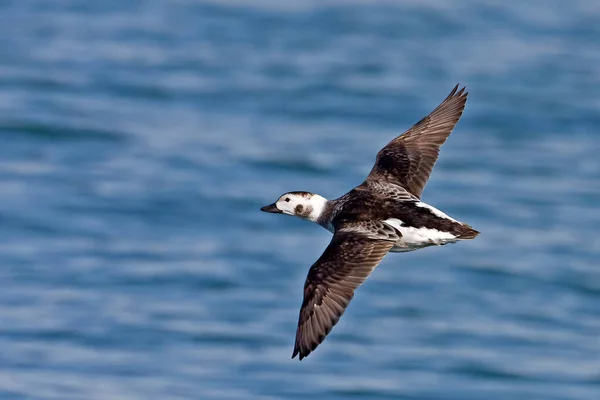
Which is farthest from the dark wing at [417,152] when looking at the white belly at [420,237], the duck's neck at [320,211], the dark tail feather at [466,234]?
the dark tail feather at [466,234]

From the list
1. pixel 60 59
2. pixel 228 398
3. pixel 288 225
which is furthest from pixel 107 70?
pixel 228 398

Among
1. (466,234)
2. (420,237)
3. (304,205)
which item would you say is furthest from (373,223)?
(304,205)

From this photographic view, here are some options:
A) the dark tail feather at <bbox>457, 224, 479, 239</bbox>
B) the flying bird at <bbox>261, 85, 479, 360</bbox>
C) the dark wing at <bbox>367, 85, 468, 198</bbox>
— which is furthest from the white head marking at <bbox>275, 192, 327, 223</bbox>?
the dark tail feather at <bbox>457, 224, 479, 239</bbox>

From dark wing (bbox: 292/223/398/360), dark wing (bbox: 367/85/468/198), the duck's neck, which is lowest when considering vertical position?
dark wing (bbox: 292/223/398/360)

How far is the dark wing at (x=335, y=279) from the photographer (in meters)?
6.60

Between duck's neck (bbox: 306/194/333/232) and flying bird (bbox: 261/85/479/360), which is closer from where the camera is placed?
flying bird (bbox: 261/85/479/360)

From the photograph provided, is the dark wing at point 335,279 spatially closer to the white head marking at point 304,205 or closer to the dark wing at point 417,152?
the white head marking at point 304,205

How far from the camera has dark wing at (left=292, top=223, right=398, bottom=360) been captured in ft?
21.7

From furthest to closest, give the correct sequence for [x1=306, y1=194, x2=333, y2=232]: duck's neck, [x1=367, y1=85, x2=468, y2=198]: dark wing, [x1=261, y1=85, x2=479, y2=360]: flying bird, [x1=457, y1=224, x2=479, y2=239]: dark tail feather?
[x1=367, y1=85, x2=468, y2=198]: dark wing → [x1=306, y1=194, x2=333, y2=232]: duck's neck → [x1=457, y1=224, x2=479, y2=239]: dark tail feather → [x1=261, y1=85, x2=479, y2=360]: flying bird

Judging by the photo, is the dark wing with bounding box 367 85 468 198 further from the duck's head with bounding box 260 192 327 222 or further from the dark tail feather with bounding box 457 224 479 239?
the dark tail feather with bounding box 457 224 479 239

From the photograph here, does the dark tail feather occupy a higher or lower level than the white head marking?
lower

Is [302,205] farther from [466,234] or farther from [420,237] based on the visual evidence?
[466,234]

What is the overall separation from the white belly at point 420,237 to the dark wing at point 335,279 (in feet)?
0.18

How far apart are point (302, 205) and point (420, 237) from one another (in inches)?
45.1
